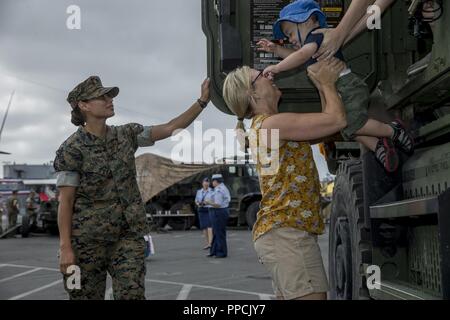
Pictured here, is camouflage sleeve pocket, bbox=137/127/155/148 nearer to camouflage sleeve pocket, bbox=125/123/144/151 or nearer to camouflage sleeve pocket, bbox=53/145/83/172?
camouflage sleeve pocket, bbox=125/123/144/151

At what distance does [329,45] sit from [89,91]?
1452mm

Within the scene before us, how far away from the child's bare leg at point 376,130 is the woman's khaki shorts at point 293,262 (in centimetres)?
70

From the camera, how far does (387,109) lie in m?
3.70

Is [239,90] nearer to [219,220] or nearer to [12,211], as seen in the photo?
[219,220]

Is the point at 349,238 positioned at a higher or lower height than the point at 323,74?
lower

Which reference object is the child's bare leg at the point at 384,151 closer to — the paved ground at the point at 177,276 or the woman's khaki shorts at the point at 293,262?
the woman's khaki shorts at the point at 293,262

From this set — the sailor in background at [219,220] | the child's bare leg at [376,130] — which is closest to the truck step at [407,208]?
the child's bare leg at [376,130]

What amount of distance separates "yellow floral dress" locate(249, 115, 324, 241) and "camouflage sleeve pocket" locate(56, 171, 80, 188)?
117 cm

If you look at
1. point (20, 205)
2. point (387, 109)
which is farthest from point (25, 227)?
point (387, 109)

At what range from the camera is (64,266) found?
3480 millimetres

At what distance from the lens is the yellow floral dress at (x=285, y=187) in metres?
2.88
